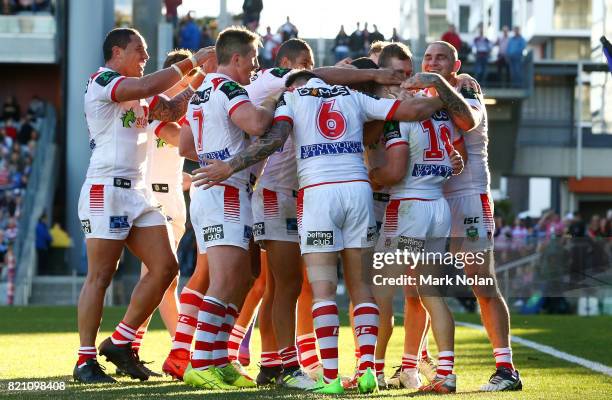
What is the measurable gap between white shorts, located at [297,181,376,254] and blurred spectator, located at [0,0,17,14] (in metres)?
29.6

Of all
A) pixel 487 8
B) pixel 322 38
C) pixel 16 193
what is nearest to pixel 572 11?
pixel 487 8

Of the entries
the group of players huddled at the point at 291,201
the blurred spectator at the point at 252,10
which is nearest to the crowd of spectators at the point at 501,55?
the blurred spectator at the point at 252,10

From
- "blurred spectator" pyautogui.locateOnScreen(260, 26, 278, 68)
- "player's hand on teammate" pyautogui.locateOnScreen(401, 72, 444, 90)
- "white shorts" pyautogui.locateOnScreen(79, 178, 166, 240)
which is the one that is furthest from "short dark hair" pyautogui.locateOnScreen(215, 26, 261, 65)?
"blurred spectator" pyautogui.locateOnScreen(260, 26, 278, 68)

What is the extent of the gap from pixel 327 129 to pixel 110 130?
1.78 m

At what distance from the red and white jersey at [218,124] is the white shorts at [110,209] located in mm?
715

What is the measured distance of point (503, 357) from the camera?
353 inches

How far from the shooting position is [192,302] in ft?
31.6

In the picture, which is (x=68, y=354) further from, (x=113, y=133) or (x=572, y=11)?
(x=572, y=11)

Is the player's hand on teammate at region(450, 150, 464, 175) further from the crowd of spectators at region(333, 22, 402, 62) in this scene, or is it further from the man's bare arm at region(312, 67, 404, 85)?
the crowd of spectators at region(333, 22, 402, 62)

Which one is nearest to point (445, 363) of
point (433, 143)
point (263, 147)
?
point (433, 143)

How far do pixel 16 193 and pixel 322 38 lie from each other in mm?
8858

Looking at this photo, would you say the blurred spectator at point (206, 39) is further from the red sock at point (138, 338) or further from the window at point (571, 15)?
the window at point (571, 15)

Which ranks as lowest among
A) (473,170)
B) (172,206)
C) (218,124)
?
(172,206)

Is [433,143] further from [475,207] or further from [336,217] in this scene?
[336,217]
